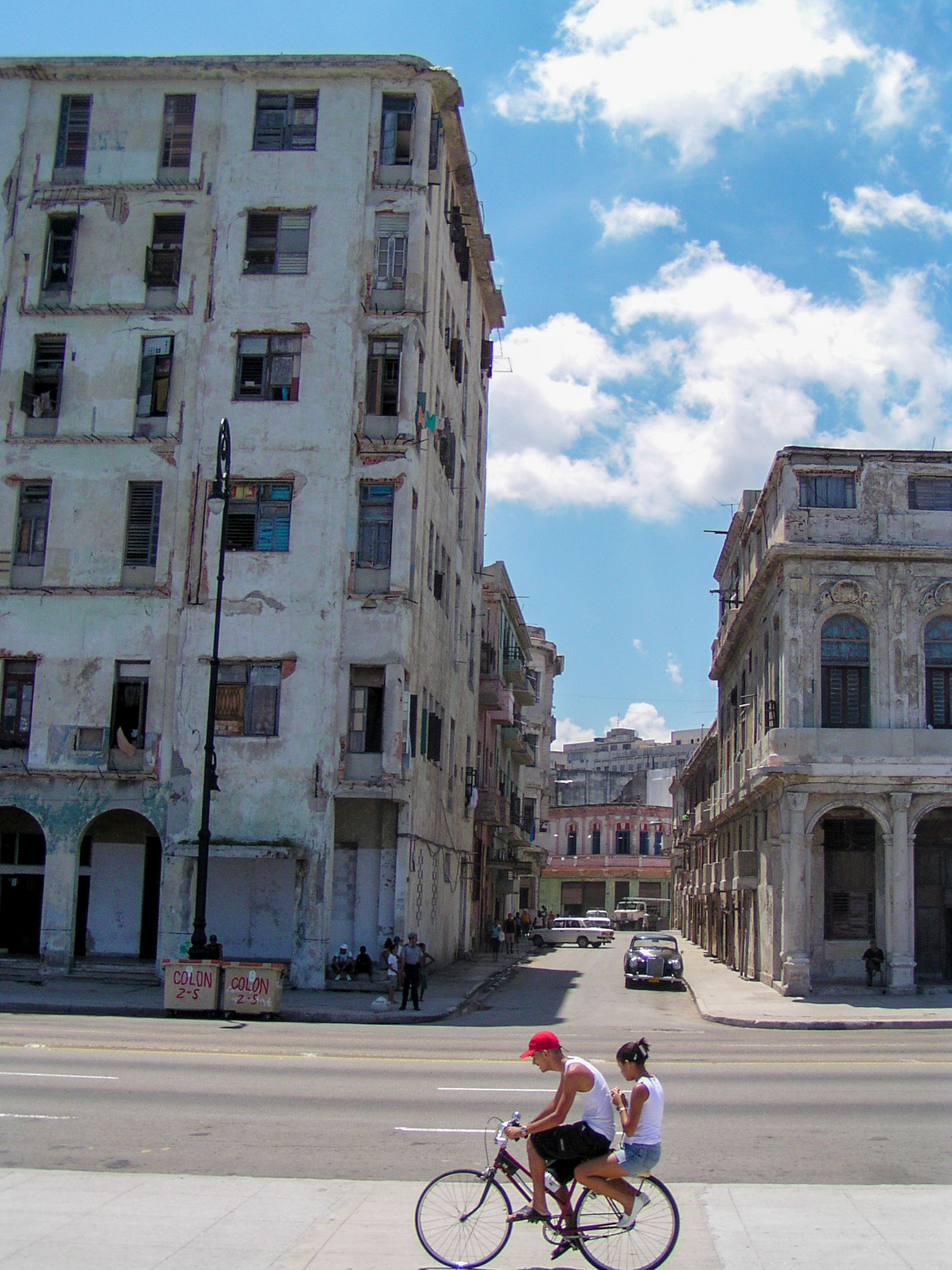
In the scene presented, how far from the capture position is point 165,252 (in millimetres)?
34938

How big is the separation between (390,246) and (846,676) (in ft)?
55.5

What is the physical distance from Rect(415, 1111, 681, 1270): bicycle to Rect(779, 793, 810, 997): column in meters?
25.5

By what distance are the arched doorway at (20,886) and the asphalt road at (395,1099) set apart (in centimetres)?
1240

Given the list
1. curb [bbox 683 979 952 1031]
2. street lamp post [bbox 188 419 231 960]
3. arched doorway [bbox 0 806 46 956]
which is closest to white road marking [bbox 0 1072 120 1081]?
street lamp post [bbox 188 419 231 960]

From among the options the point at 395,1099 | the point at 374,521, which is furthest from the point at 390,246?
the point at 395,1099

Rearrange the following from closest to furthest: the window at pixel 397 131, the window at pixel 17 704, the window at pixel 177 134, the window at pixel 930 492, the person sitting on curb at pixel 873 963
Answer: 1. the person sitting on curb at pixel 873 963
2. the window at pixel 17 704
3. the window at pixel 930 492
4. the window at pixel 397 131
5. the window at pixel 177 134

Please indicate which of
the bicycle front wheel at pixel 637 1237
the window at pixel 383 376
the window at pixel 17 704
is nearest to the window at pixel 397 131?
the window at pixel 383 376

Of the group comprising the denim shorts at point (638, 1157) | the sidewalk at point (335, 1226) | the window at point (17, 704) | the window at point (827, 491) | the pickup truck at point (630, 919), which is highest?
the window at point (827, 491)

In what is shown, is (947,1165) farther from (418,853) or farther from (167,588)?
(167,588)

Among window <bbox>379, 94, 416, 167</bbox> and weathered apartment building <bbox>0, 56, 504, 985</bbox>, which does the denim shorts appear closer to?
weathered apartment building <bbox>0, 56, 504, 985</bbox>

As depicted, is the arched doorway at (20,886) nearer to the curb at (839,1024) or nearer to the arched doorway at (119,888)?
the arched doorway at (119,888)

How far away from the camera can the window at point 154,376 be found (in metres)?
34.3

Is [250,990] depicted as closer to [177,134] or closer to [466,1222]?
[466,1222]

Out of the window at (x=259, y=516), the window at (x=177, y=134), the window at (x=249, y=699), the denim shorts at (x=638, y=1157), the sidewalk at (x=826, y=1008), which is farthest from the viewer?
the window at (x=177, y=134)
